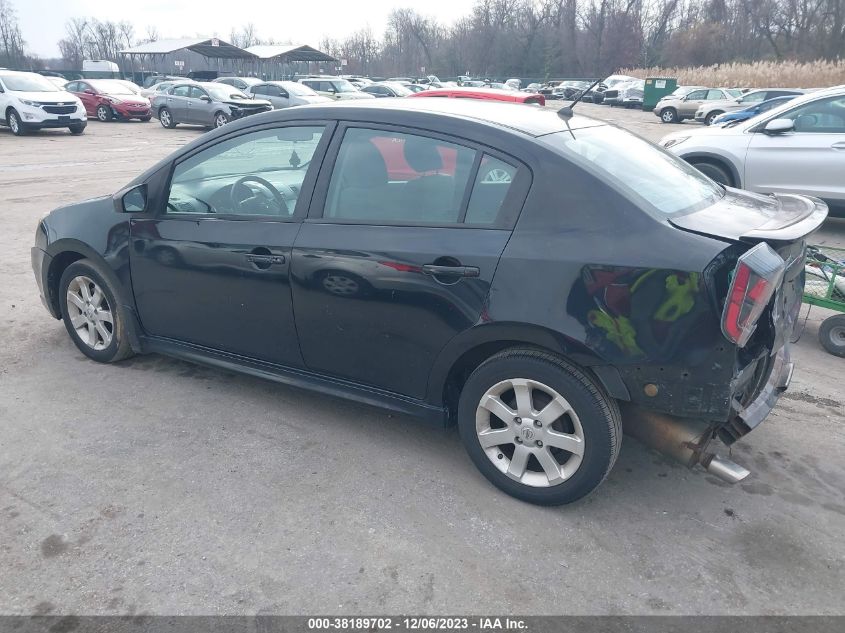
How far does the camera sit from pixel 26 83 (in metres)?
21.0

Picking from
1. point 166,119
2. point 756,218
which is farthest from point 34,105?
point 756,218

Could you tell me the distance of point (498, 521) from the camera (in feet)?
10.4

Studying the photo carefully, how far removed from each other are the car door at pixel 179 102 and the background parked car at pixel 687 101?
2168cm

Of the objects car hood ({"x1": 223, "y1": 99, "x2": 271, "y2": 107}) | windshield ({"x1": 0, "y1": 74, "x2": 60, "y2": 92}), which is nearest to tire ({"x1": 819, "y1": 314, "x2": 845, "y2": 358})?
car hood ({"x1": 223, "y1": 99, "x2": 271, "y2": 107})

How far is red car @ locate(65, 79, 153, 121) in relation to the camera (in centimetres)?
2655

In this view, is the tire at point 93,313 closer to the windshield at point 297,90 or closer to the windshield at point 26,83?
the windshield at point 26,83

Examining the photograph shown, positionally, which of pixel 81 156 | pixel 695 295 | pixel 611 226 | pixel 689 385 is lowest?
pixel 81 156

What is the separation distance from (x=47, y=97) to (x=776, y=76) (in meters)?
40.6

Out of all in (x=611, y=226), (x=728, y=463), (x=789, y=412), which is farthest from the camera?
(x=789, y=412)

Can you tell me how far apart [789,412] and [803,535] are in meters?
1.29

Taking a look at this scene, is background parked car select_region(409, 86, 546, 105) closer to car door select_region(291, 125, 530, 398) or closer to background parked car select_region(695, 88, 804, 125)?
car door select_region(291, 125, 530, 398)

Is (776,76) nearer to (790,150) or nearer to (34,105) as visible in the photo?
(790,150)

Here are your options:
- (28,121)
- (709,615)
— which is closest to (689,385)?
(709,615)

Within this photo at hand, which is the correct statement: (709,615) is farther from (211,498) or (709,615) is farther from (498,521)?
(211,498)
